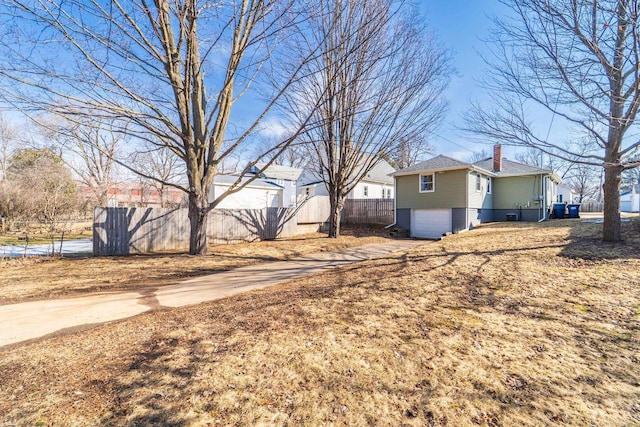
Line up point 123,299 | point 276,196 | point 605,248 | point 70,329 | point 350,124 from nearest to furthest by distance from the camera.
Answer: point 70,329, point 123,299, point 605,248, point 350,124, point 276,196

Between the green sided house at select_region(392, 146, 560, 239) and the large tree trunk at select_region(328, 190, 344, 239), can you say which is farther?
the green sided house at select_region(392, 146, 560, 239)

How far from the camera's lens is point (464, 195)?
14.5m

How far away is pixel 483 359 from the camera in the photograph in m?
2.71

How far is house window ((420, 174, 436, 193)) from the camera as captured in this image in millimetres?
15750

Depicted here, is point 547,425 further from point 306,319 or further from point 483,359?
point 306,319

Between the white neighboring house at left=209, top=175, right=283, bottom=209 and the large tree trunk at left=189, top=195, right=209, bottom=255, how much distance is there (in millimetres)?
11614

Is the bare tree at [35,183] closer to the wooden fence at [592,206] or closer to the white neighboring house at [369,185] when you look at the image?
the white neighboring house at [369,185]

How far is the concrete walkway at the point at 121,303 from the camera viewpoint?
371 centimetres

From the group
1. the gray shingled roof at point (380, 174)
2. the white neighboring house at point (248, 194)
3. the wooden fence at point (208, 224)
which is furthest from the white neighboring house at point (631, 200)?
the white neighboring house at point (248, 194)

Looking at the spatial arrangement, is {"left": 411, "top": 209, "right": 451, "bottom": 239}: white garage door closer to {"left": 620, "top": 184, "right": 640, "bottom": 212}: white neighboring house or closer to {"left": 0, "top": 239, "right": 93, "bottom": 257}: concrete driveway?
{"left": 0, "top": 239, "right": 93, "bottom": 257}: concrete driveway

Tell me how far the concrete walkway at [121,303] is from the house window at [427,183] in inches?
431

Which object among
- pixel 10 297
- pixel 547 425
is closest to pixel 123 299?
pixel 10 297

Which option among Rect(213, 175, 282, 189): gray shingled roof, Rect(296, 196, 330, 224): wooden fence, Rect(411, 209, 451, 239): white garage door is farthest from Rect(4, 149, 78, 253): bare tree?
Rect(411, 209, 451, 239): white garage door

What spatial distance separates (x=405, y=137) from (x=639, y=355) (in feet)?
34.6
